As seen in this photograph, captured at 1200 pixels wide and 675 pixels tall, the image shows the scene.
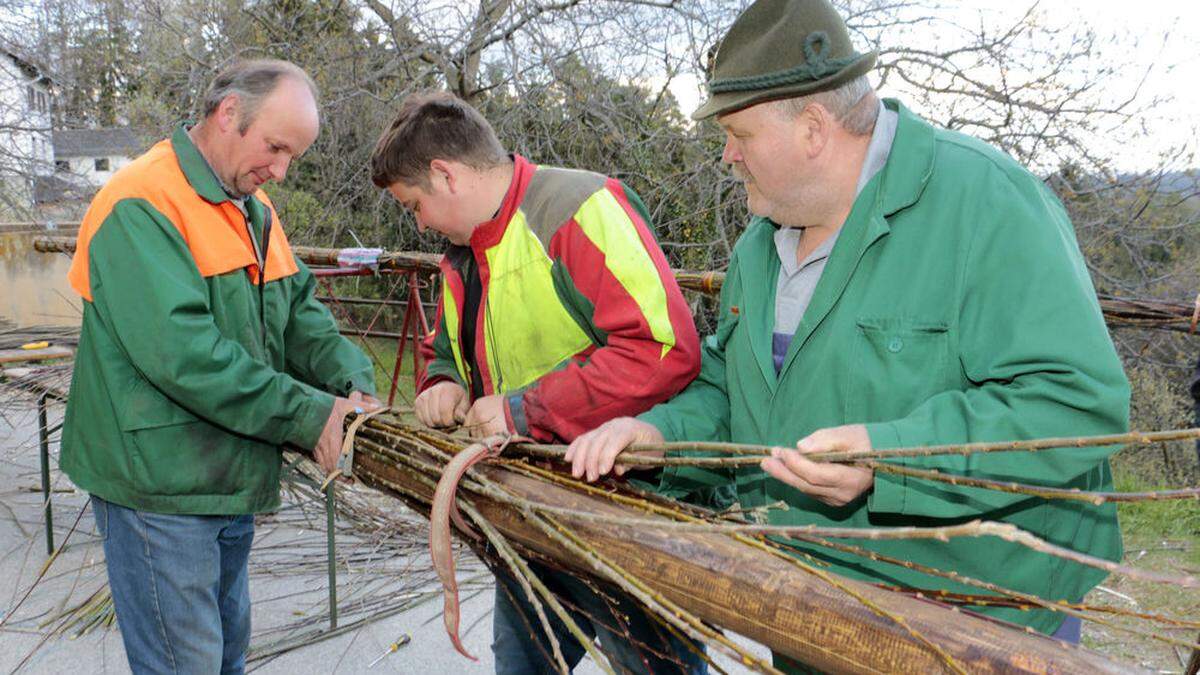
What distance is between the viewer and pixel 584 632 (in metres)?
2.19

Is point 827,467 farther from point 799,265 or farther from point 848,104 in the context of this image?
point 848,104

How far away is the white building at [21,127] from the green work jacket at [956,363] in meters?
13.7

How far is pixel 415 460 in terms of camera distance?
1902mm

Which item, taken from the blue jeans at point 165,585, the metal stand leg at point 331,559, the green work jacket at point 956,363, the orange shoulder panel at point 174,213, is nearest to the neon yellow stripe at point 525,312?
the green work jacket at point 956,363

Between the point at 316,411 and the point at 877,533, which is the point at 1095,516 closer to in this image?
the point at 877,533

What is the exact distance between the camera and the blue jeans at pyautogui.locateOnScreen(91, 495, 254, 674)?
214cm

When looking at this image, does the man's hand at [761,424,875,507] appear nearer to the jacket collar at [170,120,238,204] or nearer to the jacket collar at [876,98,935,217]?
the jacket collar at [876,98,935,217]

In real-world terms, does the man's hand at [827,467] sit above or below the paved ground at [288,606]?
above

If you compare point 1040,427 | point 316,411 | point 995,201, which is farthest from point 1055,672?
point 316,411

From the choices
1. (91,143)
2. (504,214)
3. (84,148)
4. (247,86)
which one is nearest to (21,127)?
(84,148)

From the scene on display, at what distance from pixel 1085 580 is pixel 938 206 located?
2.06 ft

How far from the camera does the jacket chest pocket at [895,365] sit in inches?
55.8

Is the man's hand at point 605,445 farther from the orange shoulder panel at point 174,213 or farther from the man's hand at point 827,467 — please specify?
the orange shoulder panel at point 174,213

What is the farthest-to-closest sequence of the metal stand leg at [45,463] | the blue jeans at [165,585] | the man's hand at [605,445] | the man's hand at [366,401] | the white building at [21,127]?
1. the white building at [21,127]
2. the metal stand leg at [45,463]
3. the man's hand at [366,401]
4. the blue jeans at [165,585]
5. the man's hand at [605,445]
